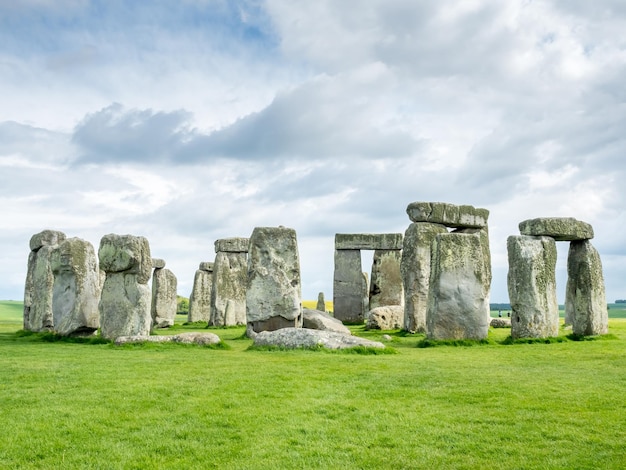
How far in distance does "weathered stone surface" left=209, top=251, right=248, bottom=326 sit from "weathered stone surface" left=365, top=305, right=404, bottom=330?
5747 millimetres

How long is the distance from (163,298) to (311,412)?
2012 cm

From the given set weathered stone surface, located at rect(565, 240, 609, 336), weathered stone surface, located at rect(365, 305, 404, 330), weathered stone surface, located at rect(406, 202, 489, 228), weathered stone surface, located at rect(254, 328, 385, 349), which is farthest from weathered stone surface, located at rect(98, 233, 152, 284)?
weathered stone surface, located at rect(565, 240, 609, 336)

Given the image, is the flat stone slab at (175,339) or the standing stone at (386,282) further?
the standing stone at (386,282)

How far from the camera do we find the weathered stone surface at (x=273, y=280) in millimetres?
17453

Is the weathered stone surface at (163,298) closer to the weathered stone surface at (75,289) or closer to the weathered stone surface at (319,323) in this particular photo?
the weathered stone surface at (75,289)

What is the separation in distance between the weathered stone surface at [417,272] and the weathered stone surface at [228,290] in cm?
753

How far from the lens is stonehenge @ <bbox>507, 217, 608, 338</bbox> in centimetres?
1571

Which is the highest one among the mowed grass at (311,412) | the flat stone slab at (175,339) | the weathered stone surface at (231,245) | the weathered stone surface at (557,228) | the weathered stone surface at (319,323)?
the weathered stone surface at (231,245)

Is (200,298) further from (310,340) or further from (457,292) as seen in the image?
(310,340)

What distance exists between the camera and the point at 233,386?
925 cm

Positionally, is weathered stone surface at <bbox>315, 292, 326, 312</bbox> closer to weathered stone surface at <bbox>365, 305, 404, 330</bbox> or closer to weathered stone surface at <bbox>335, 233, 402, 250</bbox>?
weathered stone surface at <bbox>335, 233, 402, 250</bbox>

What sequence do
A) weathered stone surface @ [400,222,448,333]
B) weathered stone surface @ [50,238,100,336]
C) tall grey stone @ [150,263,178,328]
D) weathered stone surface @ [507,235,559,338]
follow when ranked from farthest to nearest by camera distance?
tall grey stone @ [150,263,178,328]
weathered stone surface @ [400,222,448,333]
weathered stone surface @ [50,238,100,336]
weathered stone surface @ [507,235,559,338]

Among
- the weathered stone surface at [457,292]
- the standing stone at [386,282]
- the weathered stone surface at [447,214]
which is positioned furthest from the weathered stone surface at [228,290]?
the weathered stone surface at [457,292]

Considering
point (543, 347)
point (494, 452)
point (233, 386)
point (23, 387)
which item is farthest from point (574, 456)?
point (543, 347)
